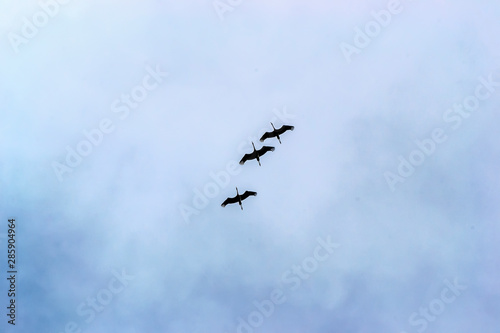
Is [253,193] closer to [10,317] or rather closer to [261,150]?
[261,150]

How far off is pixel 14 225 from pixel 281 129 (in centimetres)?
5705

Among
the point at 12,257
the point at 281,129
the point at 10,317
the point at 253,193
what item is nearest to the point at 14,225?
the point at 12,257

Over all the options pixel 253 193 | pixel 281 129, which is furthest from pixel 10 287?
pixel 281 129

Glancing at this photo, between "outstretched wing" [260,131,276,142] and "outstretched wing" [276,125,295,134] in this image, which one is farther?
"outstretched wing" [276,125,295,134]

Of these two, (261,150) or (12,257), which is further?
(261,150)

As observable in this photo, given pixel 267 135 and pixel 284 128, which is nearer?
pixel 267 135

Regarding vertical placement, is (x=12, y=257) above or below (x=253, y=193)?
above

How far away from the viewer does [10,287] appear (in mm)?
117312

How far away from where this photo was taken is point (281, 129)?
12406 cm

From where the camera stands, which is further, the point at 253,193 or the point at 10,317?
the point at 253,193

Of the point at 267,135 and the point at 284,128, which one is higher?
the point at 267,135

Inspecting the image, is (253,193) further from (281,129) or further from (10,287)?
(10,287)

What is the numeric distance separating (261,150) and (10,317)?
5947 centimetres

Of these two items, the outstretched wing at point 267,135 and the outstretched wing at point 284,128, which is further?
the outstretched wing at point 284,128
